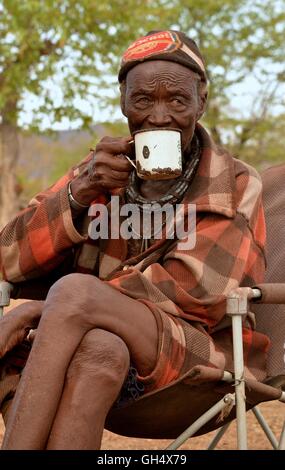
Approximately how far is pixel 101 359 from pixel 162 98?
969mm

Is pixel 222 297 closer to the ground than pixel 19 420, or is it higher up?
higher up

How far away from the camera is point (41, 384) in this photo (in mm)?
2217

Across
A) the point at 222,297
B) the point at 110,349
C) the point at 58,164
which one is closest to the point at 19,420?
the point at 110,349

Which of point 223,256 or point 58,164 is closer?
point 223,256

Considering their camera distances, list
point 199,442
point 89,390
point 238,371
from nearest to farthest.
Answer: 1. point 89,390
2. point 238,371
3. point 199,442

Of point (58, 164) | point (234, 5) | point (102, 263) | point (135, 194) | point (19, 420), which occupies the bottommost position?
point (19, 420)

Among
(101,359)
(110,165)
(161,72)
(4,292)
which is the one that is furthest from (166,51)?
(101,359)

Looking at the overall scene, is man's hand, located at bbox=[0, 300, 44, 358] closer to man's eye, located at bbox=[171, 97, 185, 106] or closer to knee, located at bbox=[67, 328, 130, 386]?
knee, located at bbox=[67, 328, 130, 386]

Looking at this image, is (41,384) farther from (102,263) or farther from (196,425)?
(102,263)

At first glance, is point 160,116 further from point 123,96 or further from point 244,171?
point 244,171

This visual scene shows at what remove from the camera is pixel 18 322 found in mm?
2594

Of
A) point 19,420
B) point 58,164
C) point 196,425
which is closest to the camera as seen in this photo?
point 19,420

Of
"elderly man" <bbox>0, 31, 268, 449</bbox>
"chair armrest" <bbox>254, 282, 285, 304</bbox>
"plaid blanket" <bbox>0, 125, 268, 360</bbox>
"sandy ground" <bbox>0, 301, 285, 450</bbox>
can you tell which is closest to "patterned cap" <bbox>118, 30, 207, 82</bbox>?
"elderly man" <bbox>0, 31, 268, 449</bbox>

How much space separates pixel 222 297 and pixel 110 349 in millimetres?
502
